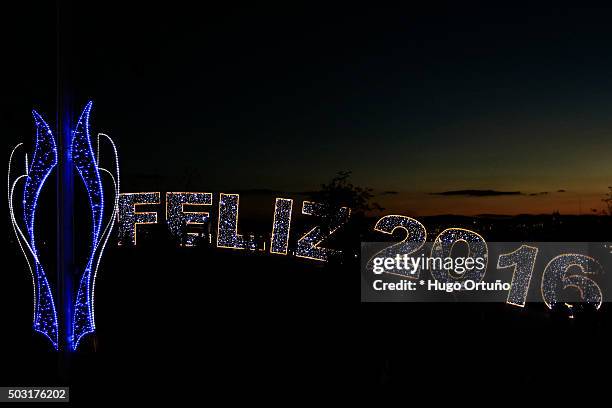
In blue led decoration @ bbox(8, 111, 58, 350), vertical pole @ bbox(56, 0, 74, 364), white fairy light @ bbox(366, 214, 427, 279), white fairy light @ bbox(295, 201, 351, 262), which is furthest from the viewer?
white fairy light @ bbox(295, 201, 351, 262)

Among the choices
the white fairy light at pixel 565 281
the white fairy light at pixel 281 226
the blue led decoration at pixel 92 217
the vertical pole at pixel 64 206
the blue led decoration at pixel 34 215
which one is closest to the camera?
the vertical pole at pixel 64 206

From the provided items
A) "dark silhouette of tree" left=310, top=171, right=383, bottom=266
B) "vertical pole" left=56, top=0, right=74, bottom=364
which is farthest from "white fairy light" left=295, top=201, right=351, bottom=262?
→ "vertical pole" left=56, top=0, right=74, bottom=364

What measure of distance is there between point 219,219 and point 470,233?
5.18 metres

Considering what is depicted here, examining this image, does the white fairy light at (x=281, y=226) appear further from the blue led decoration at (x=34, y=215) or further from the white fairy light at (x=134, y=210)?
the blue led decoration at (x=34, y=215)

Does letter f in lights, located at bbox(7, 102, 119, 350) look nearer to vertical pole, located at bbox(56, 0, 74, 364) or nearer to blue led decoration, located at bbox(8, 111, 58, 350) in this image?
blue led decoration, located at bbox(8, 111, 58, 350)

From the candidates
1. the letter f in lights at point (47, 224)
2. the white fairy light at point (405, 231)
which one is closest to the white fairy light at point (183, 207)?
the white fairy light at point (405, 231)

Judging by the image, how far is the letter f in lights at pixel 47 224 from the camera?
23.2ft

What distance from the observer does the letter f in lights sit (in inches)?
Result: 278

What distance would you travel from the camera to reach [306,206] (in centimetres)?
1305

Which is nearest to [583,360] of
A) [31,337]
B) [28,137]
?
[31,337]

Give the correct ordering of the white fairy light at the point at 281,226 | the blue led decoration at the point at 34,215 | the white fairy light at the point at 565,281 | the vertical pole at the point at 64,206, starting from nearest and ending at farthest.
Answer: the vertical pole at the point at 64,206 → the blue led decoration at the point at 34,215 → the white fairy light at the point at 565,281 → the white fairy light at the point at 281,226

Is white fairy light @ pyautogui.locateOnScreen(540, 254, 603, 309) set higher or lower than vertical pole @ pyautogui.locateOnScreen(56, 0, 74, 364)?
lower

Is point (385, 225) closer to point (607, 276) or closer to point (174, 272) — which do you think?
point (607, 276)

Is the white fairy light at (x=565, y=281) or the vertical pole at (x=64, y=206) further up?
the vertical pole at (x=64, y=206)
